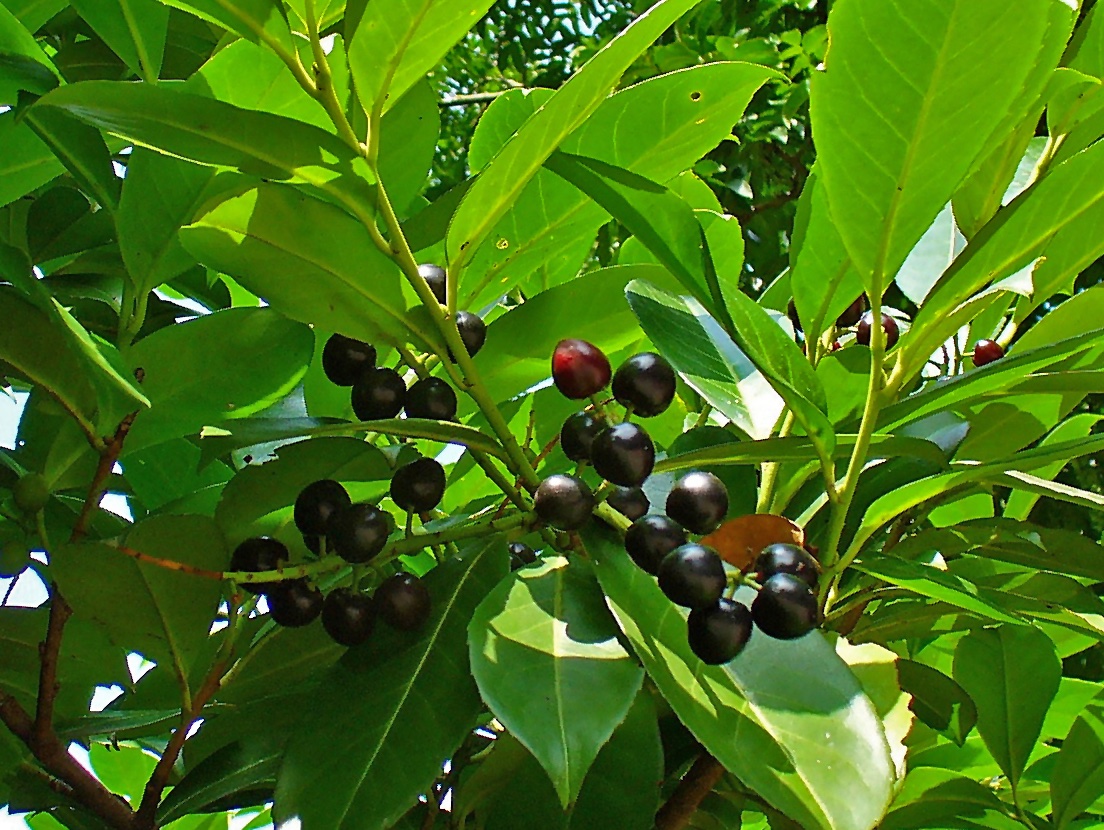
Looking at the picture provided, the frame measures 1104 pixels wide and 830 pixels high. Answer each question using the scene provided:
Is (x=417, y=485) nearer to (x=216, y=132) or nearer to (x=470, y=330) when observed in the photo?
(x=470, y=330)

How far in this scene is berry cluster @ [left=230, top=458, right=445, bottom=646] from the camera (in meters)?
0.66

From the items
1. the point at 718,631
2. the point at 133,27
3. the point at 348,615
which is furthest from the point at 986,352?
the point at 133,27

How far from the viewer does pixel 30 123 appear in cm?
76

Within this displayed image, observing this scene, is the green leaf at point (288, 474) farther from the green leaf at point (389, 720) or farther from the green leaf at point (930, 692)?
the green leaf at point (930, 692)

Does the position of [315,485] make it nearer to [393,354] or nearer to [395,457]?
[395,457]

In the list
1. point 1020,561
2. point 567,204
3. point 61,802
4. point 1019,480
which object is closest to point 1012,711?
point 1020,561

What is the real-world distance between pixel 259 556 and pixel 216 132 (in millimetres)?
272

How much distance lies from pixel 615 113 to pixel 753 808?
0.55 metres

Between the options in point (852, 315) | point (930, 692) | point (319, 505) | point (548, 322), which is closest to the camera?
point (319, 505)

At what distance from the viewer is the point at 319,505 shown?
0.69 m

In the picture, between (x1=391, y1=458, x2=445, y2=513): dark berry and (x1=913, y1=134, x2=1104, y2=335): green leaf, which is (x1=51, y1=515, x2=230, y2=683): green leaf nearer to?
(x1=391, y1=458, x2=445, y2=513): dark berry

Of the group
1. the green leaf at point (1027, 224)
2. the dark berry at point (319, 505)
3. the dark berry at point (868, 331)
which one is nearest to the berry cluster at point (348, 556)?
the dark berry at point (319, 505)

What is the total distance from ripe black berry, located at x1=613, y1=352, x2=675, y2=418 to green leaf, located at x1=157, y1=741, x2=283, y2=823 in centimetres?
33

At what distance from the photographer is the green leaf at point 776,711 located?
1.79ft
